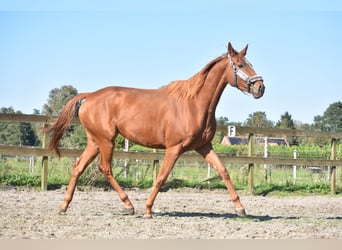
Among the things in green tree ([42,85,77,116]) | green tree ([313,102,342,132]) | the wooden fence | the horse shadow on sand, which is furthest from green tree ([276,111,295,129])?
the horse shadow on sand

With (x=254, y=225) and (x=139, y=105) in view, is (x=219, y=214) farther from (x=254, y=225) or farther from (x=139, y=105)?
(x=139, y=105)

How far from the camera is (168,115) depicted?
22.3ft

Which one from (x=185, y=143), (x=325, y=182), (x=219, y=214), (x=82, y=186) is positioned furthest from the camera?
(x=325, y=182)

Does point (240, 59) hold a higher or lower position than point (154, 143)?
higher

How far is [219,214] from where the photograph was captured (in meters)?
7.32

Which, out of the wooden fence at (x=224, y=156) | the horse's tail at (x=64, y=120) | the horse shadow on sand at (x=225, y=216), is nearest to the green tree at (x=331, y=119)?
the wooden fence at (x=224, y=156)

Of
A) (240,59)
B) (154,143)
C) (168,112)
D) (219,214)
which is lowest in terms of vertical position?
(219,214)

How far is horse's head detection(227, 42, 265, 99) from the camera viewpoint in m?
6.65

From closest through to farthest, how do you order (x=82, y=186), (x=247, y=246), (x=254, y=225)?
1. (x=247, y=246)
2. (x=254, y=225)
3. (x=82, y=186)

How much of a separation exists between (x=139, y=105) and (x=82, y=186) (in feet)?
13.6

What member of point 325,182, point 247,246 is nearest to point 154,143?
point 247,246

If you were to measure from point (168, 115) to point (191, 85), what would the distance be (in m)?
0.55

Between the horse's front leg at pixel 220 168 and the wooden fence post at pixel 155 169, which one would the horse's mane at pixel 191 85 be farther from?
the wooden fence post at pixel 155 169

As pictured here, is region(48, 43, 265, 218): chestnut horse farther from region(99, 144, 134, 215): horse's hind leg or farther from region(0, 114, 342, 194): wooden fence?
region(0, 114, 342, 194): wooden fence
